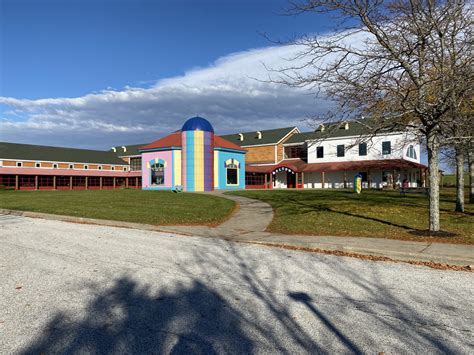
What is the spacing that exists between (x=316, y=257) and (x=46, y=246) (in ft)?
22.2

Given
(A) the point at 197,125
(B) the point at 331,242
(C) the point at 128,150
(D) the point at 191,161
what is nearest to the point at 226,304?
(B) the point at 331,242

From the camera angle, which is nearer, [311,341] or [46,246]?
[311,341]

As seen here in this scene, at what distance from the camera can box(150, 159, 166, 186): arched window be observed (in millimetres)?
42031

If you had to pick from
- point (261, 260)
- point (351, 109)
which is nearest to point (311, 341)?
point (261, 260)

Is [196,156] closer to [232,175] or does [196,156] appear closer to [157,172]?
[157,172]

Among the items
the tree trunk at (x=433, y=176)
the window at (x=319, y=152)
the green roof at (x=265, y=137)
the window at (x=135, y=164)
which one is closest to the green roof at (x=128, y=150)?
the window at (x=135, y=164)

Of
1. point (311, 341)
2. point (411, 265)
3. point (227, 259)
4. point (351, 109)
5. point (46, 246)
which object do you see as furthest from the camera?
point (351, 109)

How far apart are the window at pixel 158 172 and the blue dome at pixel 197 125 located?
506 centimetres

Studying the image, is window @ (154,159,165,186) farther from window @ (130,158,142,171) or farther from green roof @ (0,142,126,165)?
window @ (130,158,142,171)

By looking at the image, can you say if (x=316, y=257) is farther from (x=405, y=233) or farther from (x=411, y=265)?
(x=405, y=233)

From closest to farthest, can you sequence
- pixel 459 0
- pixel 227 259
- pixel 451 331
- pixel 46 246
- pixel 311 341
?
pixel 311 341
pixel 451 331
pixel 227 259
pixel 46 246
pixel 459 0

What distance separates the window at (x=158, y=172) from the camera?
138 feet

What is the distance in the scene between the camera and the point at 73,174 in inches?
2055

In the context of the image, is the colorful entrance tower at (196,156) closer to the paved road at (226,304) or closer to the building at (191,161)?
the building at (191,161)
